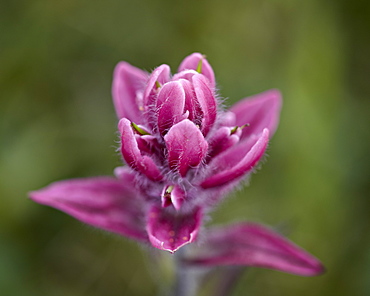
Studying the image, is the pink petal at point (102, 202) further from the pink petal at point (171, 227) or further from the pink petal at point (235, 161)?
the pink petal at point (235, 161)

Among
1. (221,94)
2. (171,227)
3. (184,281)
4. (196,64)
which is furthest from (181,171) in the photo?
(221,94)

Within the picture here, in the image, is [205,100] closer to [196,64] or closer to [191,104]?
[191,104]

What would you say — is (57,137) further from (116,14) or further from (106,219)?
(106,219)

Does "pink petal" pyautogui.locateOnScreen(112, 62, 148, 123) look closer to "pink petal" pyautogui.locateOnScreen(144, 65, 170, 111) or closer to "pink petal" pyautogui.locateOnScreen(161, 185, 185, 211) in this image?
"pink petal" pyautogui.locateOnScreen(144, 65, 170, 111)

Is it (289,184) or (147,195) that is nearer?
(147,195)

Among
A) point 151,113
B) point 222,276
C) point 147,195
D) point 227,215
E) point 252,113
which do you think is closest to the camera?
point 151,113

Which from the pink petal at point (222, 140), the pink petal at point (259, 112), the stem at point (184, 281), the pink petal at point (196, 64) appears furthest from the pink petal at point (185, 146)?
the stem at point (184, 281)

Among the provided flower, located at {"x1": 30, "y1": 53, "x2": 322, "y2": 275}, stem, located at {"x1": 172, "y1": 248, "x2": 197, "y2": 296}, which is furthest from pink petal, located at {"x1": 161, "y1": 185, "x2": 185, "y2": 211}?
stem, located at {"x1": 172, "y1": 248, "x2": 197, "y2": 296}

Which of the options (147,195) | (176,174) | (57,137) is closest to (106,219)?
(147,195)
